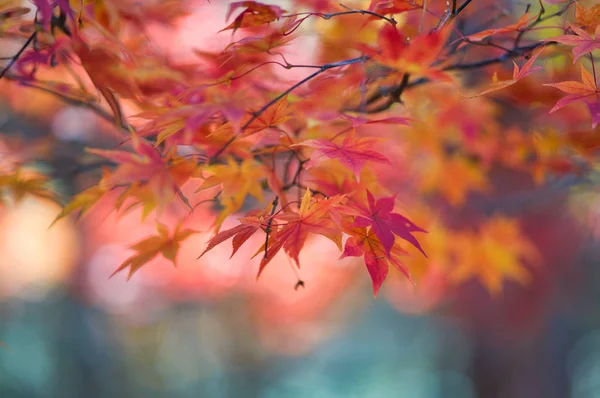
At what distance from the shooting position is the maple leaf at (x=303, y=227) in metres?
0.70

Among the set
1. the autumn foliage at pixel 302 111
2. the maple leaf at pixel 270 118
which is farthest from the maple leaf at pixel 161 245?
the maple leaf at pixel 270 118

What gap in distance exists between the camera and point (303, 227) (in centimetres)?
72

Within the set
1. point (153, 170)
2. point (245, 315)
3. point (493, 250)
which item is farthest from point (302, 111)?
point (245, 315)

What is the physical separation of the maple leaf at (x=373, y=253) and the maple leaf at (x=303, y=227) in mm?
65

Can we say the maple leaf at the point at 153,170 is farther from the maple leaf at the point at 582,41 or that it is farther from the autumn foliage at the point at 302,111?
the maple leaf at the point at 582,41

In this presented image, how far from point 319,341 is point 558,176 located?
9.65 meters

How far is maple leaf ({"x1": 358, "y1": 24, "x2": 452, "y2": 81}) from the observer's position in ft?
2.81

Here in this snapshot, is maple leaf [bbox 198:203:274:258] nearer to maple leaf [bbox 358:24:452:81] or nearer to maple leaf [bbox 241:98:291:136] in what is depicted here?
maple leaf [bbox 241:98:291:136]

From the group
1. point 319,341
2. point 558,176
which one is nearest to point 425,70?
point 558,176

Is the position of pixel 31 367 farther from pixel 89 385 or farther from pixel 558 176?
pixel 558 176

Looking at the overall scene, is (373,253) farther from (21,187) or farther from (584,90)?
(21,187)

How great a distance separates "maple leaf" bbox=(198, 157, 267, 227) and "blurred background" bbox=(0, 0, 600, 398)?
1.67 ft

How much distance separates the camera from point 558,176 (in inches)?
66.4

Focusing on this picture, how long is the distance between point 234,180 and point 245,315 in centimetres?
797
